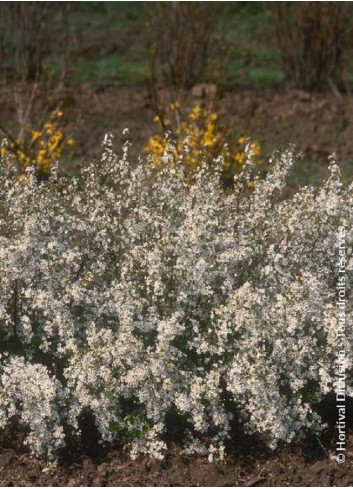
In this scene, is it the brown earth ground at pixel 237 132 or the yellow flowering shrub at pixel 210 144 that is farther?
the yellow flowering shrub at pixel 210 144

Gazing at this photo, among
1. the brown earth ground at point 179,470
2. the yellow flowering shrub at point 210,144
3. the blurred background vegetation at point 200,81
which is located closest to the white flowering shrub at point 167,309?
the brown earth ground at point 179,470

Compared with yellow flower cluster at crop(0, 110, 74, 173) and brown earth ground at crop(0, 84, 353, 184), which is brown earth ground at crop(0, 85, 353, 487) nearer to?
brown earth ground at crop(0, 84, 353, 184)

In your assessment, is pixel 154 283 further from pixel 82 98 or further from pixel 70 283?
pixel 82 98

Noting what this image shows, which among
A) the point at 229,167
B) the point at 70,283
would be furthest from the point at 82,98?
the point at 70,283

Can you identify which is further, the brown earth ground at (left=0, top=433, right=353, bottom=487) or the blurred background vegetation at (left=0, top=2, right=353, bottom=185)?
the blurred background vegetation at (left=0, top=2, right=353, bottom=185)

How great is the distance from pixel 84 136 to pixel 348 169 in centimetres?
243

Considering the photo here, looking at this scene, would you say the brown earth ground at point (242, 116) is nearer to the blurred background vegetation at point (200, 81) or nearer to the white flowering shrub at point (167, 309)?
the blurred background vegetation at point (200, 81)

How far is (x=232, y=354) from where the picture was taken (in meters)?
4.45

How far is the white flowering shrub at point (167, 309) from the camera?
4.27 m

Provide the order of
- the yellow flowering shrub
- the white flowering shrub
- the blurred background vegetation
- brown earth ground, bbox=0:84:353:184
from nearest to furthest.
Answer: the white flowering shrub
the yellow flowering shrub
brown earth ground, bbox=0:84:353:184
the blurred background vegetation

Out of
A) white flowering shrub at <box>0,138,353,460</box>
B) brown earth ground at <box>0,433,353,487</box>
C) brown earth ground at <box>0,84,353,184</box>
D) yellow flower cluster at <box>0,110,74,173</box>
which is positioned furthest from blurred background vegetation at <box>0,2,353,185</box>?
brown earth ground at <box>0,433,353,487</box>

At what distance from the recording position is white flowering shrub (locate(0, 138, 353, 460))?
14.0 ft

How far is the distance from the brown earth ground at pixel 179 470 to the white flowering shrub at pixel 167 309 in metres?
0.10

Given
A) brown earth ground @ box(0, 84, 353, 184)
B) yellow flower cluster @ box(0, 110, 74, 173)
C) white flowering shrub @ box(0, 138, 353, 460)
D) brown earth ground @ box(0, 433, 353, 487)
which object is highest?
brown earth ground @ box(0, 84, 353, 184)
